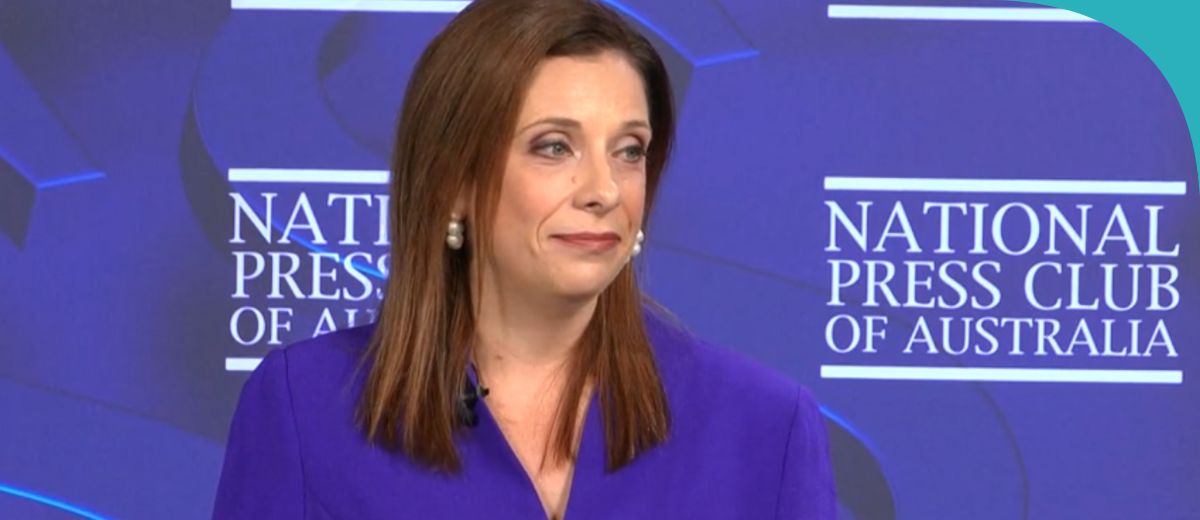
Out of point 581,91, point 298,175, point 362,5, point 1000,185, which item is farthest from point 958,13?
point 581,91

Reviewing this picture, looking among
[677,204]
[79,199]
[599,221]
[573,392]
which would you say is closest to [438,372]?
[573,392]

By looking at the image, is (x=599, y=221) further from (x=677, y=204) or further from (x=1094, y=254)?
(x=1094, y=254)

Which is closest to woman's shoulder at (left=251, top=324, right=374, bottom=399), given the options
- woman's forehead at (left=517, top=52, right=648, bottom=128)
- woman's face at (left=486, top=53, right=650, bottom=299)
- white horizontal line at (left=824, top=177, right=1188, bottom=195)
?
woman's face at (left=486, top=53, right=650, bottom=299)

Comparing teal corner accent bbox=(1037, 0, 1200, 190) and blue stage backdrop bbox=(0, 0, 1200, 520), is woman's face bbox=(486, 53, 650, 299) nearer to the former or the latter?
blue stage backdrop bbox=(0, 0, 1200, 520)

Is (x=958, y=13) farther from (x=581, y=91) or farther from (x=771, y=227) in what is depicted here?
(x=581, y=91)

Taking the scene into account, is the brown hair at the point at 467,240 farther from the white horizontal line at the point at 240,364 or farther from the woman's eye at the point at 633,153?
the white horizontal line at the point at 240,364

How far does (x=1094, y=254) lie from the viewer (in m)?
2.98

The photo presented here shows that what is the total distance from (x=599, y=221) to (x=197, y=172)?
4.87ft

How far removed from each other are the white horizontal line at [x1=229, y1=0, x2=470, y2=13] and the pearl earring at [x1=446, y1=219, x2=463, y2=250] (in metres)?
1.23

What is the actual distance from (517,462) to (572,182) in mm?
295

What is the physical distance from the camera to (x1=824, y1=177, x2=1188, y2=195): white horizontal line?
9.69 feet

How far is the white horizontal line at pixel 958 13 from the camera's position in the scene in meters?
2.96

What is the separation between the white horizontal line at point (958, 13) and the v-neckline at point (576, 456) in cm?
131

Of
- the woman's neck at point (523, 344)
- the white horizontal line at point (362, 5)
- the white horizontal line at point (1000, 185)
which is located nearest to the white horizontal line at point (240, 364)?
the white horizontal line at point (362, 5)
